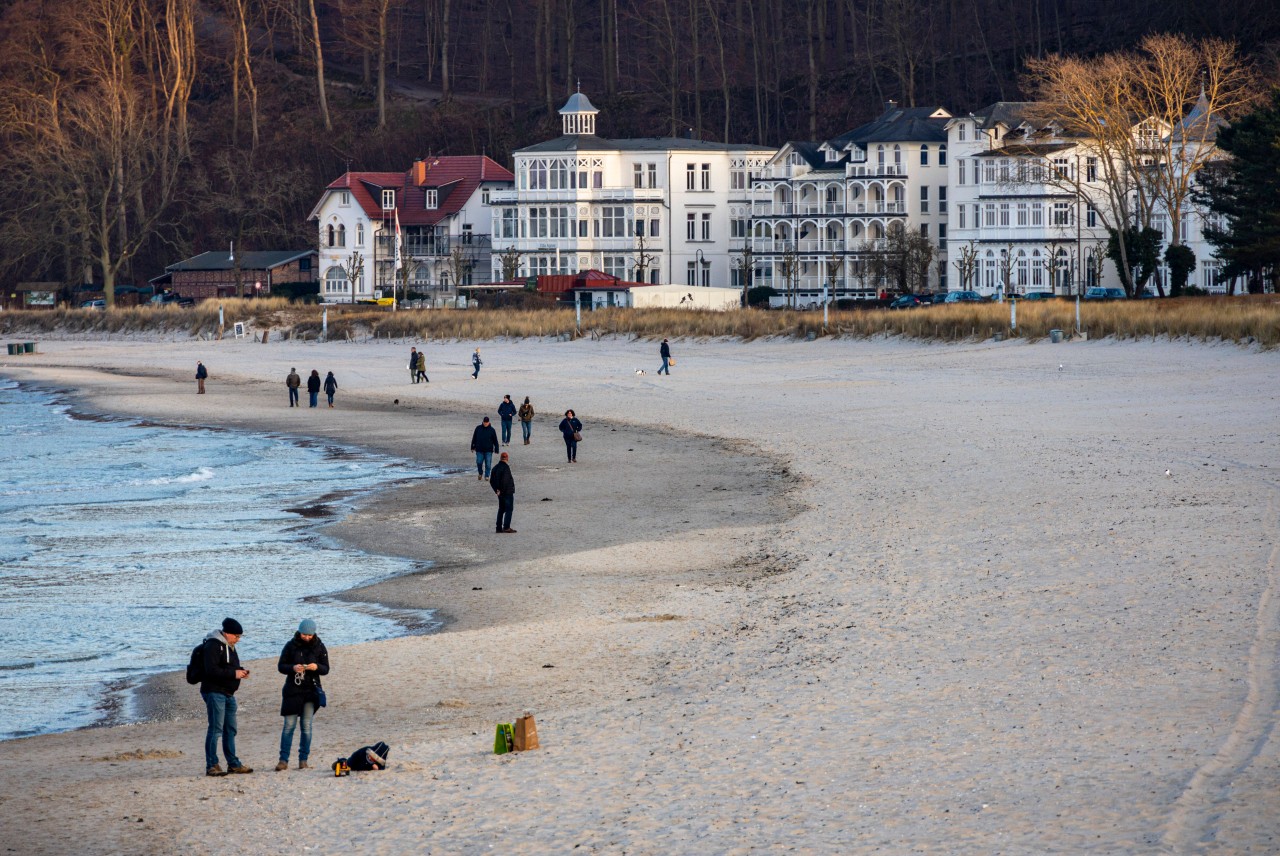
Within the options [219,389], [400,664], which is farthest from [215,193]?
[400,664]

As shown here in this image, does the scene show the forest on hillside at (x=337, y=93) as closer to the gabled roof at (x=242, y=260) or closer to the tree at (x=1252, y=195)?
the gabled roof at (x=242, y=260)

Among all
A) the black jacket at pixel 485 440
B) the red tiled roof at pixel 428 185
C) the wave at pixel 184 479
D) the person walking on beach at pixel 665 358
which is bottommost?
the wave at pixel 184 479

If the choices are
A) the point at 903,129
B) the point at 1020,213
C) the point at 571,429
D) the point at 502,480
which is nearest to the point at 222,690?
the point at 502,480

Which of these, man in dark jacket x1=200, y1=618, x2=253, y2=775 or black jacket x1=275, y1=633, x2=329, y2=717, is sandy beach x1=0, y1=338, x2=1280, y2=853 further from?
black jacket x1=275, y1=633, x2=329, y2=717

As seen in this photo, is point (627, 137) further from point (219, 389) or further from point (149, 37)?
point (219, 389)

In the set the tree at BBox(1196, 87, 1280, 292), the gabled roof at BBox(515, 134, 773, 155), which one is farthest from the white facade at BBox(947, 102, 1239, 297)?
the tree at BBox(1196, 87, 1280, 292)

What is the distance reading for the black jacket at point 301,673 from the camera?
12.5 m

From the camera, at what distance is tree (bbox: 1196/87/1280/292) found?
57.1m

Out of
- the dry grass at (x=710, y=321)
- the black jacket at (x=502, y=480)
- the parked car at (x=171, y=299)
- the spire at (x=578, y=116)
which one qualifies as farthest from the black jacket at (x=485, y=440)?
the parked car at (x=171, y=299)

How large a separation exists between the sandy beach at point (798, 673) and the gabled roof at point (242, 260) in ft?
241

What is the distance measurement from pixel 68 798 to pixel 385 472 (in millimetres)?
21291

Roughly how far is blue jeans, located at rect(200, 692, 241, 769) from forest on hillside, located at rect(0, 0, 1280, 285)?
88022 millimetres

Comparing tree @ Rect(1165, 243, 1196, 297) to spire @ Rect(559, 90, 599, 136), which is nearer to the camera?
tree @ Rect(1165, 243, 1196, 297)

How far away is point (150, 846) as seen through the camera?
444 inches
